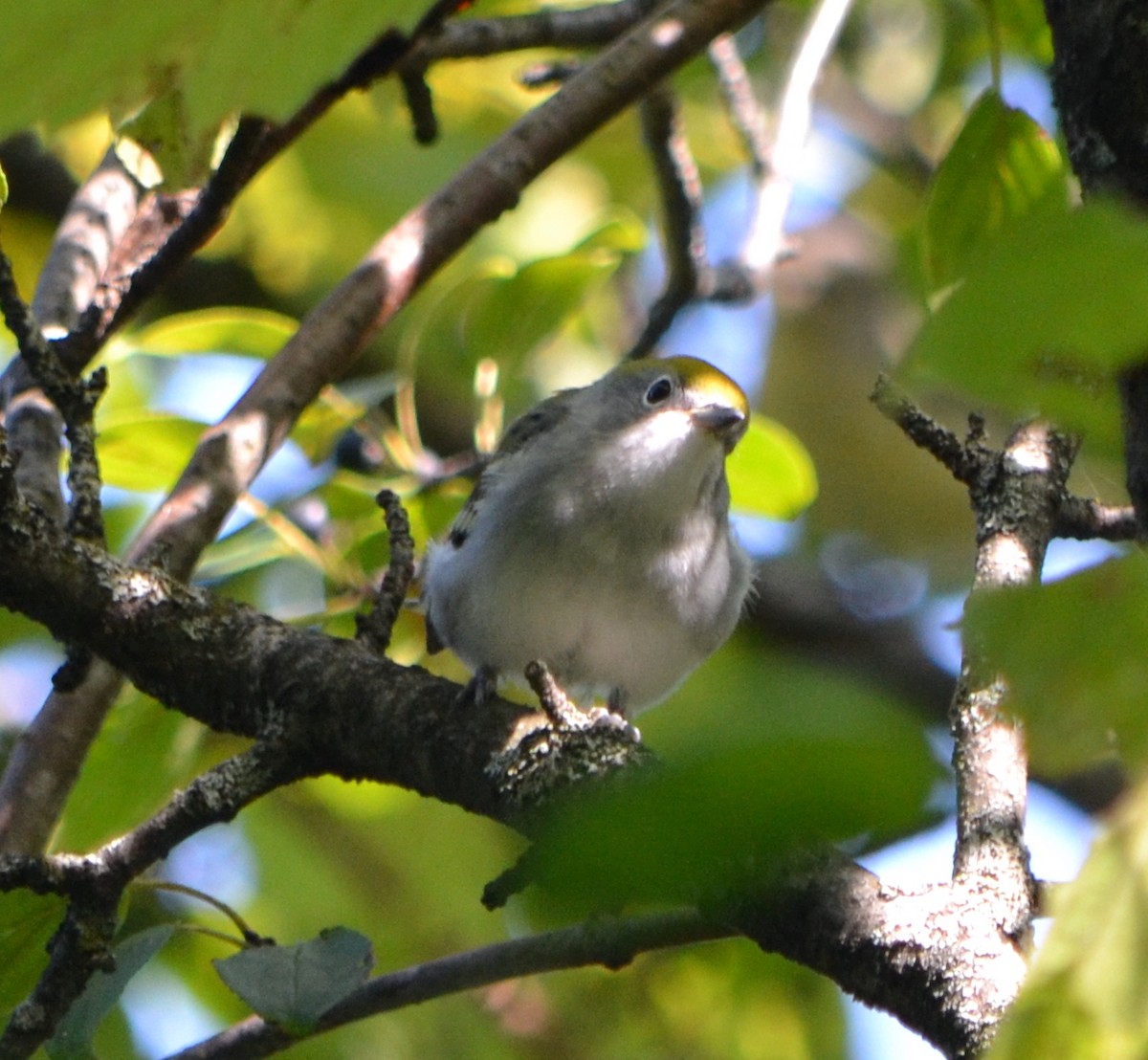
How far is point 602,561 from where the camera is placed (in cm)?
344

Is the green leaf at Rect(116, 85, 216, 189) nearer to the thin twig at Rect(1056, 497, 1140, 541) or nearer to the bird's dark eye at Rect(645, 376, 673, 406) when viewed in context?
the thin twig at Rect(1056, 497, 1140, 541)

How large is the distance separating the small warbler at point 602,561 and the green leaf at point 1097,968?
8.46 ft

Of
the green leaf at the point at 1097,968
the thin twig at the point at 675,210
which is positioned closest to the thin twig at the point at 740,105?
the thin twig at the point at 675,210

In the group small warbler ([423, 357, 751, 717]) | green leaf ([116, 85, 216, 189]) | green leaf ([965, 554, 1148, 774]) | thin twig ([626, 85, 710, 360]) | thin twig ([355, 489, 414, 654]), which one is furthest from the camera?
thin twig ([626, 85, 710, 360])

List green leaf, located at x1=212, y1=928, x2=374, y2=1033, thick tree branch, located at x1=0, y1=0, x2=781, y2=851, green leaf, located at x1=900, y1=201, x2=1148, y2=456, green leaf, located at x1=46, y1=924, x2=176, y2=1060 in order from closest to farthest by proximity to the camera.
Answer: green leaf, located at x1=900, y1=201, x2=1148, y2=456 → green leaf, located at x1=212, y1=928, x2=374, y2=1033 → green leaf, located at x1=46, y1=924, x2=176, y2=1060 → thick tree branch, located at x1=0, y1=0, x2=781, y2=851

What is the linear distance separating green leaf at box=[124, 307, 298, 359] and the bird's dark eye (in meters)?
1.18

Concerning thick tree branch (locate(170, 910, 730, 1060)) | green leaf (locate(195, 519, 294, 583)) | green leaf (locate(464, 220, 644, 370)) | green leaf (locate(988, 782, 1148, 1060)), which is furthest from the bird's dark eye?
green leaf (locate(988, 782, 1148, 1060))

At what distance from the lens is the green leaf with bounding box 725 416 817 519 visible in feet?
11.4

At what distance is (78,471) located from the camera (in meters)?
2.05

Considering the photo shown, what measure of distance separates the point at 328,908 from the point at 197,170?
288 centimetres

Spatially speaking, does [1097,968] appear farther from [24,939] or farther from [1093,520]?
[24,939]

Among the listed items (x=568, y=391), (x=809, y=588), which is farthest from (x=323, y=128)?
(x=809, y=588)

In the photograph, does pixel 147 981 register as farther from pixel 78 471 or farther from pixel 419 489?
pixel 78 471

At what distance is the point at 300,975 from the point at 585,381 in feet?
13.7
